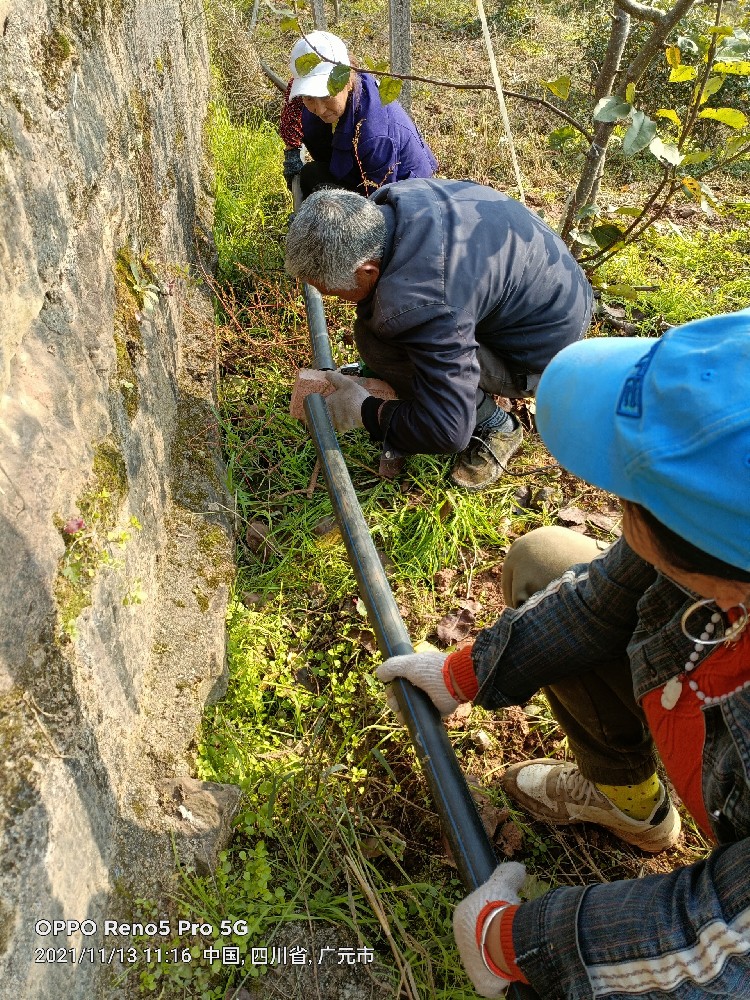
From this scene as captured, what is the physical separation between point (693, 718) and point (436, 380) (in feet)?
5.61

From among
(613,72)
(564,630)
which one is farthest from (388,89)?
(564,630)

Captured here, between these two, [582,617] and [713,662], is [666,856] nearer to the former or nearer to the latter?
[582,617]

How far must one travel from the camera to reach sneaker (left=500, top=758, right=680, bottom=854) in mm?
2207

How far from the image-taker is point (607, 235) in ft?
12.4

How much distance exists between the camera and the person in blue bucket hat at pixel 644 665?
1062 millimetres

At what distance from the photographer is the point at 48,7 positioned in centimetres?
174

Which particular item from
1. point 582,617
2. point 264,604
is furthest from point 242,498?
point 582,617

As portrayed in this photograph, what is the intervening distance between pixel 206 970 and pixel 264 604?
4.55ft

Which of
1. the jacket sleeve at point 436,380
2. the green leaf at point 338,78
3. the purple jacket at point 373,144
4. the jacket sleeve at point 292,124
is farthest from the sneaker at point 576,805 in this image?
the jacket sleeve at point 292,124

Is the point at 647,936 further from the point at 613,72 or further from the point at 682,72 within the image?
the point at 613,72

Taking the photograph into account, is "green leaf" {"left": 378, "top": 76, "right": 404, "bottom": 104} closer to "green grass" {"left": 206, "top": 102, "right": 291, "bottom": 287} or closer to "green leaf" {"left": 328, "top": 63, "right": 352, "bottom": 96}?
"green leaf" {"left": 328, "top": 63, "right": 352, "bottom": 96}

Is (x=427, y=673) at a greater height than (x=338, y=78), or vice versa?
(x=338, y=78)

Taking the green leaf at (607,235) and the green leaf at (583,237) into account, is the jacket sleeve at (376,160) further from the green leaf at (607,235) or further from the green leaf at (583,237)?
the green leaf at (607,235)

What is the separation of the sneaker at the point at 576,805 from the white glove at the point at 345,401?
1.71 metres
